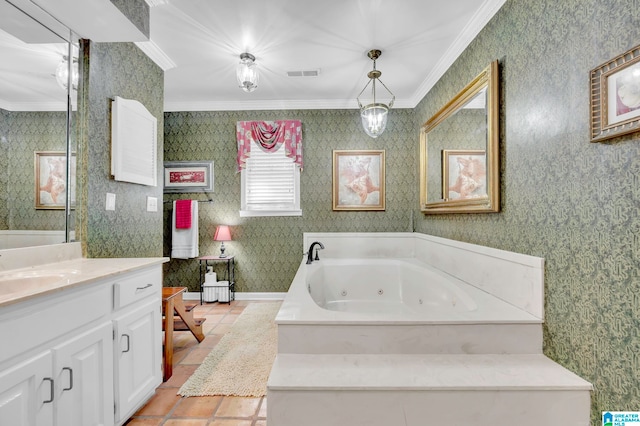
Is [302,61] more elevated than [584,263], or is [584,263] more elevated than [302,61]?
[302,61]

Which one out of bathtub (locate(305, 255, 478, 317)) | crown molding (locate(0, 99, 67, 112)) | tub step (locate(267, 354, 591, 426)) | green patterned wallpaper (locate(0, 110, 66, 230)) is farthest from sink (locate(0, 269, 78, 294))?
bathtub (locate(305, 255, 478, 317))

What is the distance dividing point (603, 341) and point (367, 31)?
230 centimetres

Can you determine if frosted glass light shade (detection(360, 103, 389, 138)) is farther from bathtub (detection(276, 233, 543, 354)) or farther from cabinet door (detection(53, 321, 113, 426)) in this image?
cabinet door (detection(53, 321, 113, 426))

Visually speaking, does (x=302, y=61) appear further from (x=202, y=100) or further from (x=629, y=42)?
(x=629, y=42)

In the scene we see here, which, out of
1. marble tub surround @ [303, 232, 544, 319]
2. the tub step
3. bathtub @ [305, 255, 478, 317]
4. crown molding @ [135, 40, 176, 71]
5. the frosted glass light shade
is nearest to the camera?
the tub step

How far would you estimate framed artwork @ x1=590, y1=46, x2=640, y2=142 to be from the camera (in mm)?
986

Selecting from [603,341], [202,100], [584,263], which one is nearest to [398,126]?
[202,100]

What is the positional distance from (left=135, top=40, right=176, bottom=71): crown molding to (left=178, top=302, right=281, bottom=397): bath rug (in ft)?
8.15

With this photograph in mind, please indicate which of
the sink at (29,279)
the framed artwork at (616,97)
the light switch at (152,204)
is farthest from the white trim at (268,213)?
the framed artwork at (616,97)

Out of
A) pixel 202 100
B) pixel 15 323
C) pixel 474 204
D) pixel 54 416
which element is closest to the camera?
pixel 15 323

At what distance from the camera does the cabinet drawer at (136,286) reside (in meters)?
1.44

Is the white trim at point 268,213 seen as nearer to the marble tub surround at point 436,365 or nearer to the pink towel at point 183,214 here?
the pink towel at point 183,214

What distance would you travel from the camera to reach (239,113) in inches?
144

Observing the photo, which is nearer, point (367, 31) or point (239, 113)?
point (367, 31)
